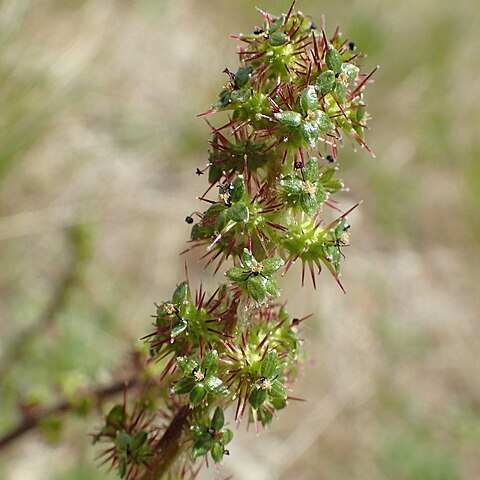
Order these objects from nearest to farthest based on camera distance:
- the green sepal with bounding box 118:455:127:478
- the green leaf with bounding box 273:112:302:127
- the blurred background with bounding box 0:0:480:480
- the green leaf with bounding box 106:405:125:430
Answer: the green leaf with bounding box 273:112:302:127, the green sepal with bounding box 118:455:127:478, the green leaf with bounding box 106:405:125:430, the blurred background with bounding box 0:0:480:480

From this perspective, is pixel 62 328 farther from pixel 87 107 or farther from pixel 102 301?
pixel 87 107

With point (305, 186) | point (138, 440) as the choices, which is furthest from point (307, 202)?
point (138, 440)

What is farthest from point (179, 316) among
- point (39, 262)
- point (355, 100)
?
point (39, 262)

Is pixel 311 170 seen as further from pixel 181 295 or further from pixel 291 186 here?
pixel 181 295

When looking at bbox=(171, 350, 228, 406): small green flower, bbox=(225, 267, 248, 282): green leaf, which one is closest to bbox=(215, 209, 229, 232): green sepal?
bbox=(225, 267, 248, 282): green leaf

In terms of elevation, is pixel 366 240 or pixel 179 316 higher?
pixel 366 240

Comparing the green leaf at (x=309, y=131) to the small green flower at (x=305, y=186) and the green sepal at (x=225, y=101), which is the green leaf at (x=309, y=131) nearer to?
the small green flower at (x=305, y=186)

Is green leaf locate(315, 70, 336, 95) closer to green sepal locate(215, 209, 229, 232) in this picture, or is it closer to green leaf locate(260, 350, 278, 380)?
green sepal locate(215, 209, 229, 232)
